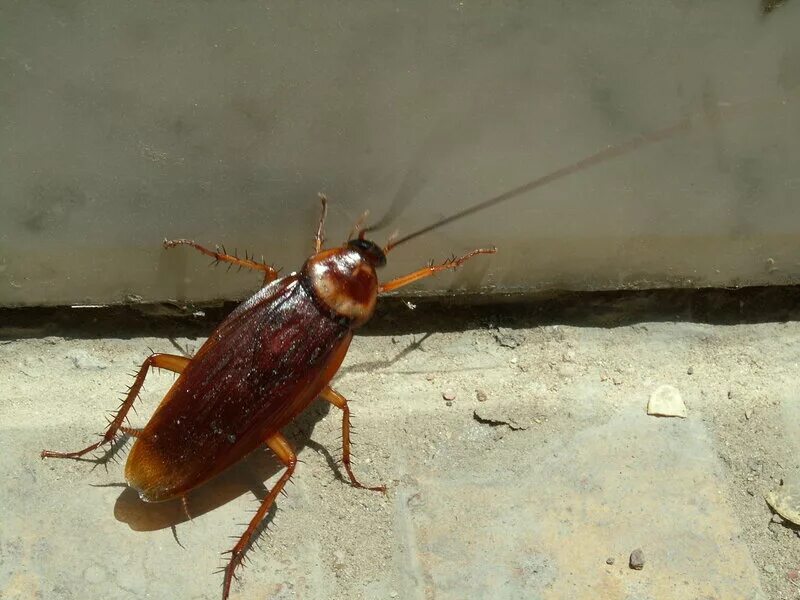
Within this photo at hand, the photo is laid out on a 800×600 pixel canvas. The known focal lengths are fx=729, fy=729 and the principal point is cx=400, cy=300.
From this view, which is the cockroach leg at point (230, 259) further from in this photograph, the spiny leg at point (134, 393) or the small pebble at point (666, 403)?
the small pebble at point (666, 403)

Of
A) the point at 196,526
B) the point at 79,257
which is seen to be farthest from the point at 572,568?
the point at 79,257

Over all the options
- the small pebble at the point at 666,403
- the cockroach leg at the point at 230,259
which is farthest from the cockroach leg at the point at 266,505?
the small pebble at the point at 666,403

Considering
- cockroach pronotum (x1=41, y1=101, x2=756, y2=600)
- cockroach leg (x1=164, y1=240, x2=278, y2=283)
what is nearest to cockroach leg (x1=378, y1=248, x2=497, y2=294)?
cockroach pronotum (x1=41, y1=101, x2=756, y2=600)

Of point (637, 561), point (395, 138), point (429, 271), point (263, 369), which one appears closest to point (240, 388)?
point (263, 369)

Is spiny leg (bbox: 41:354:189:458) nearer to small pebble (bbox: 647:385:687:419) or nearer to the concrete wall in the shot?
the concrete wall

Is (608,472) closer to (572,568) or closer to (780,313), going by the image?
(572,568)

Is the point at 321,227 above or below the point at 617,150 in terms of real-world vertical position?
below

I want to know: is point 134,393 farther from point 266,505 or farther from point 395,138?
point 395,138
